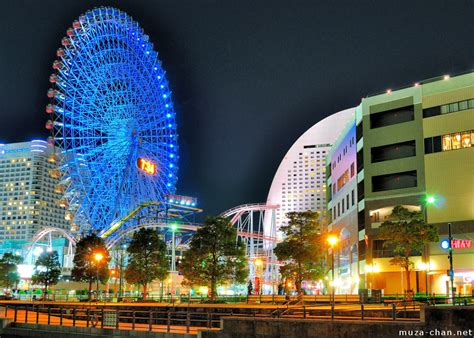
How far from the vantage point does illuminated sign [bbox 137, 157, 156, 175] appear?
9481 centimetres

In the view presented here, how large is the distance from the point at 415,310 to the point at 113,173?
7162 cm

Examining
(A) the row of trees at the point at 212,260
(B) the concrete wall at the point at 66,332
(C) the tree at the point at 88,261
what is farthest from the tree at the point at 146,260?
(B) the concrete wall at the point at 66,332

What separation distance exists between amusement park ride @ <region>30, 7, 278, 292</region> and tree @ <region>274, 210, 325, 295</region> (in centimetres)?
2898

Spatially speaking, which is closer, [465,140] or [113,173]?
[465,140]

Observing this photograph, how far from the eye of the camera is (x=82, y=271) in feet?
254

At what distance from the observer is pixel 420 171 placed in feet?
228

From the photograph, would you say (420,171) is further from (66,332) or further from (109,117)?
(66,332)

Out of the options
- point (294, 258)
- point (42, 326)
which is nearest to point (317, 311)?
point (42, 326)

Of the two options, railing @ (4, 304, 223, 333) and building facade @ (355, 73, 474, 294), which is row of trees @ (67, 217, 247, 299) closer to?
railing @ (4, 304, 223, 333)

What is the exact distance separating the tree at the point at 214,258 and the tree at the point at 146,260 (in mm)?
7847

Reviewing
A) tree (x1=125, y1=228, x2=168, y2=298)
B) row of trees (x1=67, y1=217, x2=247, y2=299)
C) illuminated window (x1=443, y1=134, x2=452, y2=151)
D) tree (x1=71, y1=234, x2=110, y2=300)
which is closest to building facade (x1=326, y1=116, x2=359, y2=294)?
illuminated window (x1=443, y1=134, x2=452, y2=151)

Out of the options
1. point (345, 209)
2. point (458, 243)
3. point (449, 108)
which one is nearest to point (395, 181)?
point (449, 108)

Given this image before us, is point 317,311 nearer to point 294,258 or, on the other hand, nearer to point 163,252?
point 294,258

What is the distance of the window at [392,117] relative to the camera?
72625 mm
